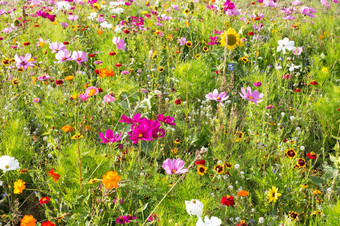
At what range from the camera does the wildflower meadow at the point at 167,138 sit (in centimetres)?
143

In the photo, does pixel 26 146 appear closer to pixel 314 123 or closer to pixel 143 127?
pixel 143 127

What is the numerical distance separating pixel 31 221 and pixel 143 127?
1.84 ft

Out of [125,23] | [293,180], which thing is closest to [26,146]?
[293,180]

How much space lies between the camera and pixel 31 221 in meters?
1.22

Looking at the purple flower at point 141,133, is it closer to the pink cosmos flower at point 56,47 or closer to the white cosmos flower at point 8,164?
the white cosmos flower at point 8,164

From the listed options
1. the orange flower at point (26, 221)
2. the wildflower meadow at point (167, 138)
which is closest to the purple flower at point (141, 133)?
the wildflower meadow at point (167, 138)

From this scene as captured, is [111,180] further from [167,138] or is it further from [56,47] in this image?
[56,47]

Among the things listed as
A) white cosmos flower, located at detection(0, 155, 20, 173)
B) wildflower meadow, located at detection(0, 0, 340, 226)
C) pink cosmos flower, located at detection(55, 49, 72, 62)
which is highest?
pink cosmos flower, located at detection(55, 49, 72, 62)

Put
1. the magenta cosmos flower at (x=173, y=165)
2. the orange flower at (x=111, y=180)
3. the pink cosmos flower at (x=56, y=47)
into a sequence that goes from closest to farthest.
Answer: the orange flower at (x=111, y=180), the magenta cosmos flower at (x=173, y=165), the pink cosmos flower at (x=56, y=47)

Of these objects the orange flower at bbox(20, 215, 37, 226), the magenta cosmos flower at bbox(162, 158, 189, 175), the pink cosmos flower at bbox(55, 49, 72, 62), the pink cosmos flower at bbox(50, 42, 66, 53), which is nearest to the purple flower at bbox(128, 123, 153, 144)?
the magenta cosmos flower at bbox(162, 158, 189, 175)

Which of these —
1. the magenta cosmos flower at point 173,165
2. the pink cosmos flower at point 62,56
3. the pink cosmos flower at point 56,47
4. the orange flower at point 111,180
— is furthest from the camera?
the pink cosmos flower at point 56,47

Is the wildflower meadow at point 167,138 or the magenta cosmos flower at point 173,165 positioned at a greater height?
the magenta cosmos flower at point 173,165

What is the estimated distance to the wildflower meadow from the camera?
143 centimetres

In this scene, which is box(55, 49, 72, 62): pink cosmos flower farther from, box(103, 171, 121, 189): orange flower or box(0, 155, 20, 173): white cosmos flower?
box(103, 171, 121, 189): orange flower
